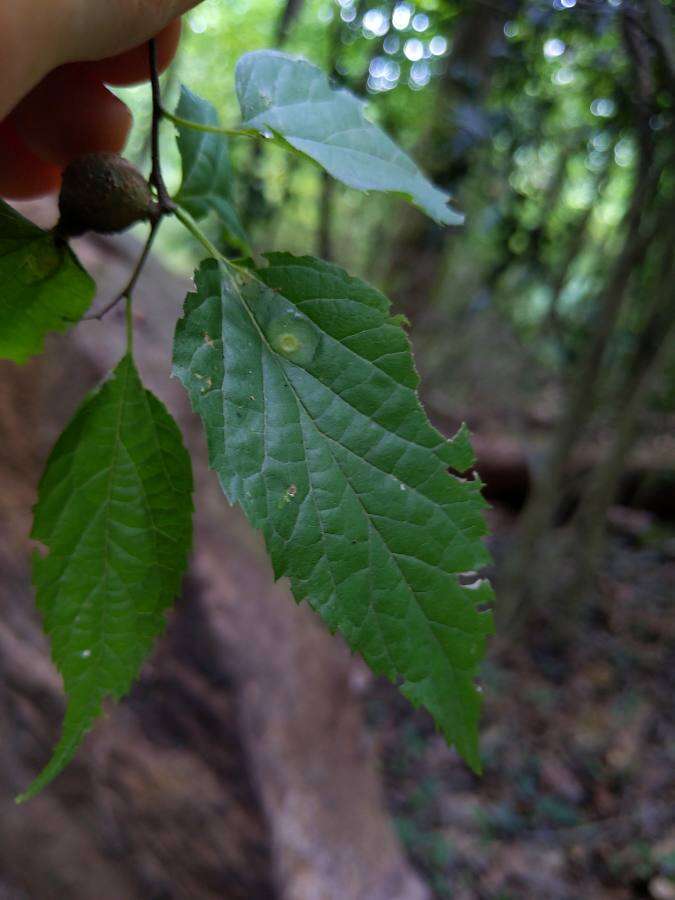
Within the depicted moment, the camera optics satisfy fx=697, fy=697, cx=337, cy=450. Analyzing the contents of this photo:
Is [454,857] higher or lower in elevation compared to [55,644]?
lower

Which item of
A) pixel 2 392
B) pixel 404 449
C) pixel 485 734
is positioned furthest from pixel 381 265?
pixel 404 449

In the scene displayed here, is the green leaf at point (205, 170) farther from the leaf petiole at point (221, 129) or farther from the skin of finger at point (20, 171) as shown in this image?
the skin of finger at point (20, 171)

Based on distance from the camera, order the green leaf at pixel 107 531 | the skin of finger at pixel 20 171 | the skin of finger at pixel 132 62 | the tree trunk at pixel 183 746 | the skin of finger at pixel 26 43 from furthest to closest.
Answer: the tree trunk at pixel 183 746, the skin of finger at pixel 20 171, the skin of finger at pixel 132 62, the green leaf at pixel 107 531, the skin of finger at pixel 26 43

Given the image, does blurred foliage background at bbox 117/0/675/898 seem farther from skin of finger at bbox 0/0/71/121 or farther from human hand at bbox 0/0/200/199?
skin of finger at bbox 0/0/71/121

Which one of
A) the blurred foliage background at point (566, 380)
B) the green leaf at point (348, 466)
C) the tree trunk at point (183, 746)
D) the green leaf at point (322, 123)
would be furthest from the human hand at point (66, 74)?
the blurred foliage background at point (566, 380)

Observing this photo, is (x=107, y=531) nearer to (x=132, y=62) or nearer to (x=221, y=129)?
(x=221, y=129)

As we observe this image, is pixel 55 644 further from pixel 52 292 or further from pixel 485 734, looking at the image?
pixel 485 734

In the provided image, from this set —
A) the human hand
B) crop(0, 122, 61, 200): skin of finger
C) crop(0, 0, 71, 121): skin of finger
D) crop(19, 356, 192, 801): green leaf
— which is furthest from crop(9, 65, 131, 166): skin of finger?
crop(19, 356, 192, 801): green leaf
